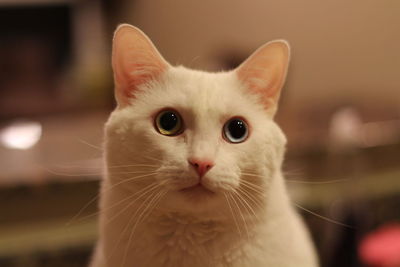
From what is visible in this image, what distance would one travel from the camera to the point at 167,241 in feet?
1.73

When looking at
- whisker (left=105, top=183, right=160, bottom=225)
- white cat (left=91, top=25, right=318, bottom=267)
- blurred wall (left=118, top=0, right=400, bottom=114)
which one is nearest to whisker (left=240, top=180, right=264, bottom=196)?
white cat (left=91, top=25, right=318, bottom=267)

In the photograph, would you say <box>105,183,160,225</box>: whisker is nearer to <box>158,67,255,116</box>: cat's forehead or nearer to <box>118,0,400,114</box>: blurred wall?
<box>158,67,255,116</box>: cat's forehead

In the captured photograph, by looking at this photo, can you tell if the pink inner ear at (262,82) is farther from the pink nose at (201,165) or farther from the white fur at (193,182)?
the pink nose at (201,165)

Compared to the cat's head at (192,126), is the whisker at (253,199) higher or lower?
lower

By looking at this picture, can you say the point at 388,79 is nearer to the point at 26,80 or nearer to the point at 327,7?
the point at 327,7

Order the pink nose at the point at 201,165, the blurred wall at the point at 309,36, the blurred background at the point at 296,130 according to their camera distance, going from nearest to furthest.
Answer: the pink nose at the point at 201,165, the blurred wall at the point at 309,36, the blurred background at the point at 296,130

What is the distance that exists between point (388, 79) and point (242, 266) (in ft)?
5.00

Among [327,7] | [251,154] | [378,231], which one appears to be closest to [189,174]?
[251,154]

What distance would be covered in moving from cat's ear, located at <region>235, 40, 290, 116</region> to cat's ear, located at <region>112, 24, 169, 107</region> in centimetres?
10

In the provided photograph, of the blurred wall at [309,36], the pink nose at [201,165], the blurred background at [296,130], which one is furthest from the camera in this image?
the blurred background at [296,130]

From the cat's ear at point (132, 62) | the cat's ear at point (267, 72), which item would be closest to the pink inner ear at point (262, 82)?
the cat's ear at point (267, 72)

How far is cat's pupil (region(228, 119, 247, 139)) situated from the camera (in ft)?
1.73

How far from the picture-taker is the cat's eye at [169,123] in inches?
20.3

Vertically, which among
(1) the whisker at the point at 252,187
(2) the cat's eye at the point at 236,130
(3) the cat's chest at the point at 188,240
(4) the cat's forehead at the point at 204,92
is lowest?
(3) the cat's chest at the point at 188,240
